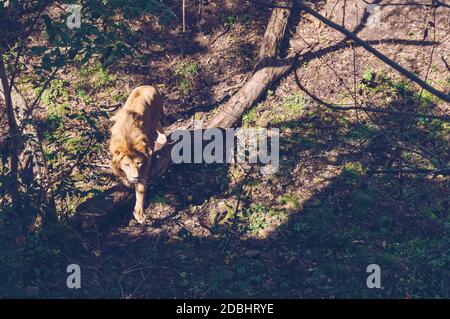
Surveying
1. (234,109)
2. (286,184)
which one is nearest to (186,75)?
(234,109)

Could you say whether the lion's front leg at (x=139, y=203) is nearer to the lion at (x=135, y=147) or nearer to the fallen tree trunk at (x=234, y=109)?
the lion at (x=135, y=147)

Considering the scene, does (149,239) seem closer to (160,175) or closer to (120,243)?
(120,243)

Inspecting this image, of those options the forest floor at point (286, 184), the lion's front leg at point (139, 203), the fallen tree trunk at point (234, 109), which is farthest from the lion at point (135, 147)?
the forest floor at point (286, 184)

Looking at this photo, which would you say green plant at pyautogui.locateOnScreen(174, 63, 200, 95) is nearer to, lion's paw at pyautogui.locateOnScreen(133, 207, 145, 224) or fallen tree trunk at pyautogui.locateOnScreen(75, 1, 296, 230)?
fallen tree trunk at pyautogui.locateOnScreen(75, 1, 296, 230)

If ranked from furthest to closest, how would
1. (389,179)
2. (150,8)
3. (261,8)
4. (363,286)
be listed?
(261,8)
(389,179)
(363,286)
(150,8)

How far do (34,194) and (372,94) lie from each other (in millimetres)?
5849

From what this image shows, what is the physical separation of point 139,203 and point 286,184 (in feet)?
7.36

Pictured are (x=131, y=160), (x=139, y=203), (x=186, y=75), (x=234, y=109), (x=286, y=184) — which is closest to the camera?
(x=131, y=160)

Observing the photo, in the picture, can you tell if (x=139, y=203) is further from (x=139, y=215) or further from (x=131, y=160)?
(x=131, y=160)

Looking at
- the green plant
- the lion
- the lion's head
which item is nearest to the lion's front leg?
the lion

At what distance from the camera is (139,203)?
900 centimetres

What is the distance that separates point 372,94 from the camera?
34.4 feet

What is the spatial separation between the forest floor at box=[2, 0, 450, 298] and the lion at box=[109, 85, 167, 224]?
0.33 metres
